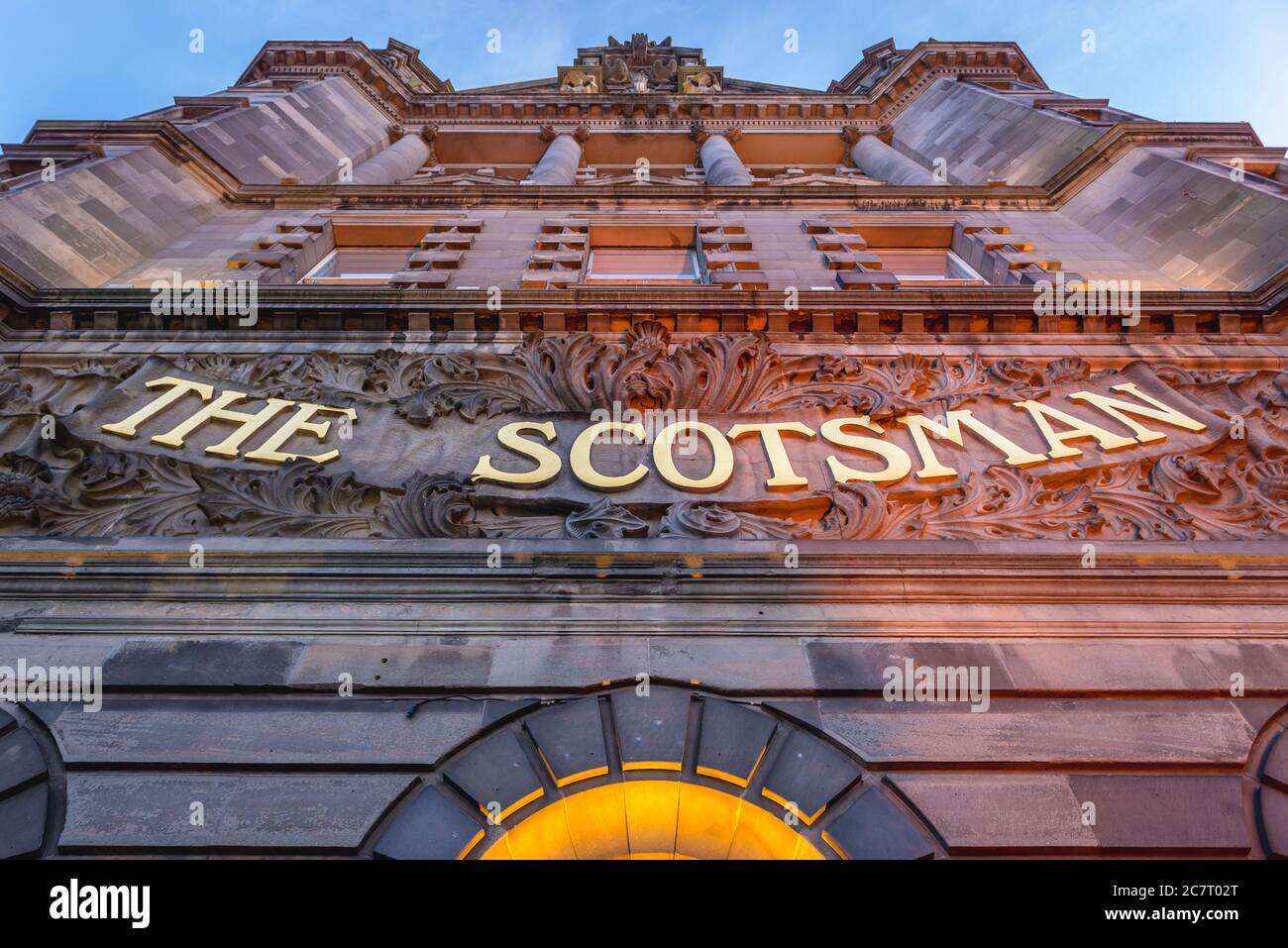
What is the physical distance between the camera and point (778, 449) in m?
10.4

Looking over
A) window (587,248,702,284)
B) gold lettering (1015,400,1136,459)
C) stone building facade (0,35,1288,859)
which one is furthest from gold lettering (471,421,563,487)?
window (587,248,702,284)

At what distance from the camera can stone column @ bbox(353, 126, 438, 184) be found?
27.1 meters

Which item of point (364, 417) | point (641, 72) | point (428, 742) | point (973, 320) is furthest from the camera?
point (641, 72)

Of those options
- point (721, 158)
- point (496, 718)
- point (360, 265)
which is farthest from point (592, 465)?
point (721, 158)

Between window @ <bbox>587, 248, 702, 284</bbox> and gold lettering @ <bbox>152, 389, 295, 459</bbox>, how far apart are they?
7.93 m

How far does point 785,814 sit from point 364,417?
7423 millimetres

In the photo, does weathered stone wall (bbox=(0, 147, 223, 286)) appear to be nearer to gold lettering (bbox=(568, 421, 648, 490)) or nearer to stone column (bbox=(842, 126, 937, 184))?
gold lettering (bbox=(568, 421, 648, 490))

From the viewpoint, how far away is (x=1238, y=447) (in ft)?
34.4

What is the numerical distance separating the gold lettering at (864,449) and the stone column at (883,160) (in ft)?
55.4

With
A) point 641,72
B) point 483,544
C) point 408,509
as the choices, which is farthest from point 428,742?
point 641,72

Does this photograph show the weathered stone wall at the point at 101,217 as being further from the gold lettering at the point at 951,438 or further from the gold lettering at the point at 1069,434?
the gold lettering at the point at 1069,434

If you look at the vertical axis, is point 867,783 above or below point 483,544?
below

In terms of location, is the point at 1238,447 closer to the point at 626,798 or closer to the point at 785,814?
the point at 785,814

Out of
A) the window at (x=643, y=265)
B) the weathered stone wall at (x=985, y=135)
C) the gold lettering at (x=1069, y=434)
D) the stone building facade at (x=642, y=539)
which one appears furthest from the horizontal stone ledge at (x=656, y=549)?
the weathered stone wall at (x=985, y=135)
